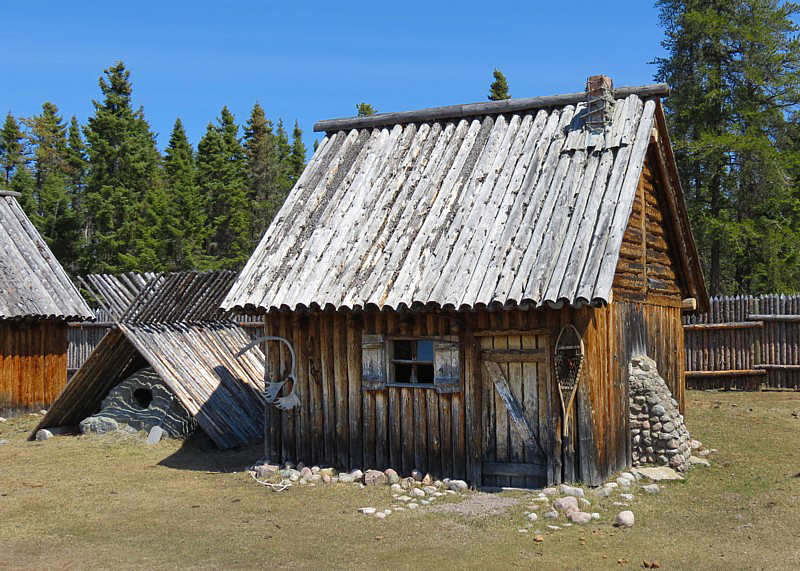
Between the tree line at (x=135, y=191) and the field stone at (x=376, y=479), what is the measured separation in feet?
105

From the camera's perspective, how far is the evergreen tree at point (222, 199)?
4738 cm

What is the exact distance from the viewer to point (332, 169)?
14938 millimetres

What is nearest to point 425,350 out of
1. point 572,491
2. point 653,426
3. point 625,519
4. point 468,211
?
point 468,211

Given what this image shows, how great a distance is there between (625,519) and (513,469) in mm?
2266

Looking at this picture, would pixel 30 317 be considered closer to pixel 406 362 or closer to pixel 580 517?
pixel 406 362

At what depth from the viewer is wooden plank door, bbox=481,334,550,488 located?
11.2 m

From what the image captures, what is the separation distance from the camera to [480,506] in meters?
10.4

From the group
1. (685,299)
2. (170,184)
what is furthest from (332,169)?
(170,184)

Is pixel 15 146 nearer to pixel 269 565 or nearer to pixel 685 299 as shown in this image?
pixel 685 299

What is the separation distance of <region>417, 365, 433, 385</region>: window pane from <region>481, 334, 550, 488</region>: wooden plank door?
3.71 feet

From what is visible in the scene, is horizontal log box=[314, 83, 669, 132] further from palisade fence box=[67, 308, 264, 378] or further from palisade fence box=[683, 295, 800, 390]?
palisade fence box=[67, 308, 264, 378]

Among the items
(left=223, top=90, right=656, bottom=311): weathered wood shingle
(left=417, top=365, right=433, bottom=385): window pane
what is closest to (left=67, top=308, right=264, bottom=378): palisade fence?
(left=223, top=90, right=656, bottom=311): weathered wood shingle

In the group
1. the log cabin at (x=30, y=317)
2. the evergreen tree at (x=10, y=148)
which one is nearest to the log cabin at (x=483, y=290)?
the log cabin at (x=30, y=317)

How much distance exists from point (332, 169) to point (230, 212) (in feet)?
113
